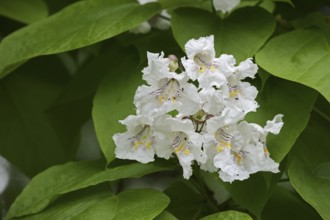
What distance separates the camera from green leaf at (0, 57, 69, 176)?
4.44ft

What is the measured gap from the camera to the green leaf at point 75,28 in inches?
41.4

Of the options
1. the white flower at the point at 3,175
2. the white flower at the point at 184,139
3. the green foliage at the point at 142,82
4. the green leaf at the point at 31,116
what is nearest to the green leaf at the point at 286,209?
the green foliage at the point at 142,82

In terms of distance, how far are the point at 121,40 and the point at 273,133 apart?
489 millimetres

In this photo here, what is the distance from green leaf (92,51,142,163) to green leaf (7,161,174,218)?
0.12 ft

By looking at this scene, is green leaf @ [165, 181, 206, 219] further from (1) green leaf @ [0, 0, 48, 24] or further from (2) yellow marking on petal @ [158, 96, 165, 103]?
(1) green leaf @ [0, 0, 48, 24]

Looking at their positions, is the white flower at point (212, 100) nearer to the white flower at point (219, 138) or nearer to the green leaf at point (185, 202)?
the white flower at point (219, 138)

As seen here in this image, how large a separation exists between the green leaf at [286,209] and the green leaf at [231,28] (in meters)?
0.24

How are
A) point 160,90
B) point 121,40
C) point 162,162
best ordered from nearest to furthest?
point 160,90, point 162,162, point 121,40

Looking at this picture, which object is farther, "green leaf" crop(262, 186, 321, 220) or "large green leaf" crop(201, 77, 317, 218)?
"green leaf" crop(262, 186, 321, 220)

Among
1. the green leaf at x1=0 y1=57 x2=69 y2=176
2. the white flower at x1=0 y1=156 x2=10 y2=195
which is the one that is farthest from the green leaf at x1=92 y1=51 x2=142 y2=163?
the white flower at x1=0 y1=156 x2=10 y2=195

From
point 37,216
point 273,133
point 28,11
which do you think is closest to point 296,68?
point 273,133

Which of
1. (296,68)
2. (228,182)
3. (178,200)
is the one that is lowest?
(178,200)

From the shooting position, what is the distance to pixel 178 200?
113cm

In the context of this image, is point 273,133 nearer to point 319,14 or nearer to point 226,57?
point 226,57
